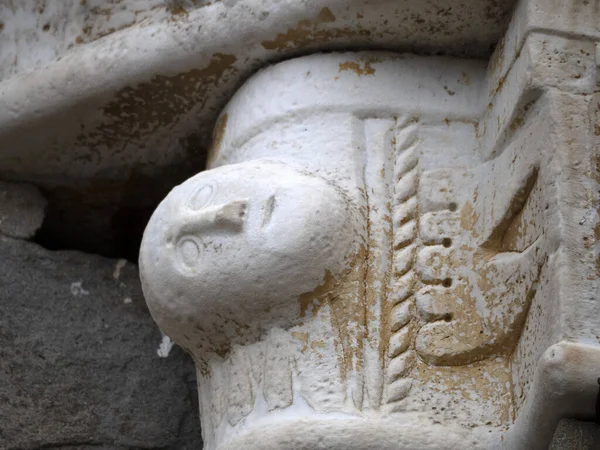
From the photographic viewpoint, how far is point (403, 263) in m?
1.71

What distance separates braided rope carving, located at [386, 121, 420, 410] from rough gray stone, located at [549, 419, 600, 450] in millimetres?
225

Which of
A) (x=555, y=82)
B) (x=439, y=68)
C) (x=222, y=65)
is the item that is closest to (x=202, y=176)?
(x=222, y=65)

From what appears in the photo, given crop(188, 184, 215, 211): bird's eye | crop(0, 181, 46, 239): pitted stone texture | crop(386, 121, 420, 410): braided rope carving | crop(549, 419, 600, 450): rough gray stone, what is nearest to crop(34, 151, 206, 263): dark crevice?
crop(0, 181, 46, 239): pitted stone texture

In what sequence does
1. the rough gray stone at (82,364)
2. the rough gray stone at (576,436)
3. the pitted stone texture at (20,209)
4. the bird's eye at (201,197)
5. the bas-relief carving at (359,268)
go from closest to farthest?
1. the rough gray stone at (576,436)
2. the bas-relief carving at (359,268)
3. the bird's eye at (201,197)
4. the rough gray stone at (82,364)
5. the pitted stone texture at (20,209)

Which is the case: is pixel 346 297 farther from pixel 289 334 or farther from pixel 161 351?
pixel 161 351

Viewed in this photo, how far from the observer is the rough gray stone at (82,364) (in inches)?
80.3

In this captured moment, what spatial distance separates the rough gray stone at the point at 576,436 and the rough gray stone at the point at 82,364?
746 mm

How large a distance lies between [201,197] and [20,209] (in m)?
0.53

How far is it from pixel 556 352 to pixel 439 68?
561mm

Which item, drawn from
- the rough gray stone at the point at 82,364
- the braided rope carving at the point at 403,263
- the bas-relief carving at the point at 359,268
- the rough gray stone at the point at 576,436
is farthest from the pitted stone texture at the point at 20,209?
the rough gray stone at the point at 576,436

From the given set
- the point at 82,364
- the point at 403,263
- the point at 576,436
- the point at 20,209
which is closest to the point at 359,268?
the point at 403,263

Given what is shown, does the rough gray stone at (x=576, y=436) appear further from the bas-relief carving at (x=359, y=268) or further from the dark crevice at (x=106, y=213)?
the dark crevice at (x=106, y=213)

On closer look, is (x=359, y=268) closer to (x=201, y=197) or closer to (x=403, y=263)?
(x=403, y=263)

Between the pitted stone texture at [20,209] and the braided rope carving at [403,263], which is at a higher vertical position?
the pitted stone texture at [20,209]
